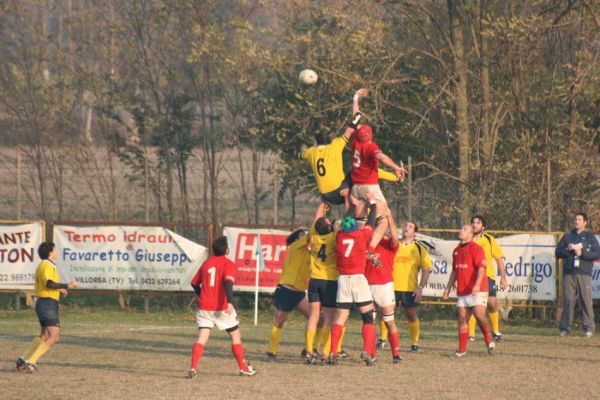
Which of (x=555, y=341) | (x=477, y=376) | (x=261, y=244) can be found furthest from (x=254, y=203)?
(x=477, y=376)

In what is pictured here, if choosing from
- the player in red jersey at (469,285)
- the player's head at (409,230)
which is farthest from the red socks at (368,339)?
the player's head at (409,230)

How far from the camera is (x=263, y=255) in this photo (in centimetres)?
2484

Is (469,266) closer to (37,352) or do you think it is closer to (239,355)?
(239,355)

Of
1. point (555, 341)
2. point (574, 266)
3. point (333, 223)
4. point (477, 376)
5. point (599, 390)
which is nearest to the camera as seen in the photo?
point (599, 390)

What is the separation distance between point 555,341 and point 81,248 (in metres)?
10.3

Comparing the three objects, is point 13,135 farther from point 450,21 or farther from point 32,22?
point 450,21

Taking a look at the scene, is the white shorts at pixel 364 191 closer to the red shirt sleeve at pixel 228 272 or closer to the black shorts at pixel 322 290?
the black shorts at pixel 322 290

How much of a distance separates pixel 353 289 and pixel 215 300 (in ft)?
7.10

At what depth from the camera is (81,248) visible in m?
25.5

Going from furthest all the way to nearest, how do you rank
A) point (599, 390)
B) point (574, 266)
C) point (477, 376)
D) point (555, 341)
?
point (574, 266) < point (555, 341) < point (477, 376) < point (599, 390)

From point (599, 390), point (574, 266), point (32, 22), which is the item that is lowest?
point (599, 390)

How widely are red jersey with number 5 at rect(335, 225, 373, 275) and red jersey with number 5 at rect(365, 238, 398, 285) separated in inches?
19.3

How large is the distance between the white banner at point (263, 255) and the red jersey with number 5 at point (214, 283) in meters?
Result: 9.82

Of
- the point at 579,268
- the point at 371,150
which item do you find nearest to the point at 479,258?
the point at 371,150
